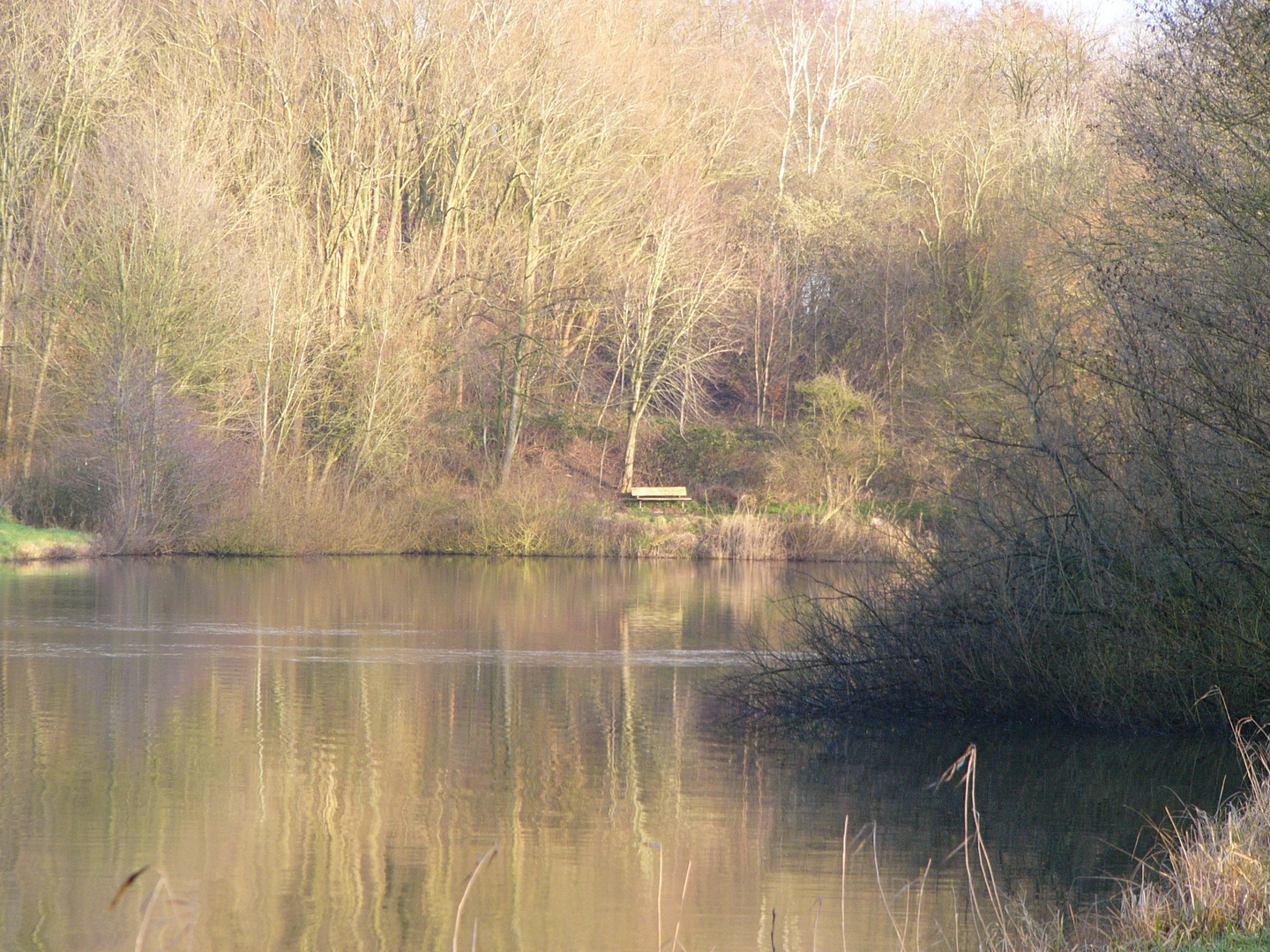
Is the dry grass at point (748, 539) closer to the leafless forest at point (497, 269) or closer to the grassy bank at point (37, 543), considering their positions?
the leafless forest at point (497, 269)

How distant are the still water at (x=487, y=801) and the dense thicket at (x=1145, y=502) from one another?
626mm

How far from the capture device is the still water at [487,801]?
807 centimetres

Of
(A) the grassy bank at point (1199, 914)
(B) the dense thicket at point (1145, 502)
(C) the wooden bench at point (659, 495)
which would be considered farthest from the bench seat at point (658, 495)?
(A) the grassy bank at point (1199, 914)

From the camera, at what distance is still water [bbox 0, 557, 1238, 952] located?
8070 mm

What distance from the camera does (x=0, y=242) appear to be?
34062 mm

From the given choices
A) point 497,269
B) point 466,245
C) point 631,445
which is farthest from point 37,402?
point 631,445

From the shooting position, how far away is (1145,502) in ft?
39.5

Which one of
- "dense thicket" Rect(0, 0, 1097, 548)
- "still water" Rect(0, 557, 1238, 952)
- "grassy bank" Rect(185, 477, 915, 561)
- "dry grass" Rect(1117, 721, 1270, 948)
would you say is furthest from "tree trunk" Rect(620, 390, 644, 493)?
"dry grass" Rect(1117, 721, 1270, 948)

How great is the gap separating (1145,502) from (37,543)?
81.1ft

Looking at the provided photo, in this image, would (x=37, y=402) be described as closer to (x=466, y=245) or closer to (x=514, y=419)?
(x=514, y=419)

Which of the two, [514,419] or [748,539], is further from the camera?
[514,419]

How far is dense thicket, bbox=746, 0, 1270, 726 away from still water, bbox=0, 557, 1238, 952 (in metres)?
0.63

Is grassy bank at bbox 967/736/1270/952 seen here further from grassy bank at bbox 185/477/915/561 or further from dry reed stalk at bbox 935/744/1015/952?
grassy bank at bbox 185/477/915/561

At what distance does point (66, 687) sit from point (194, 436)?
17237 mm
